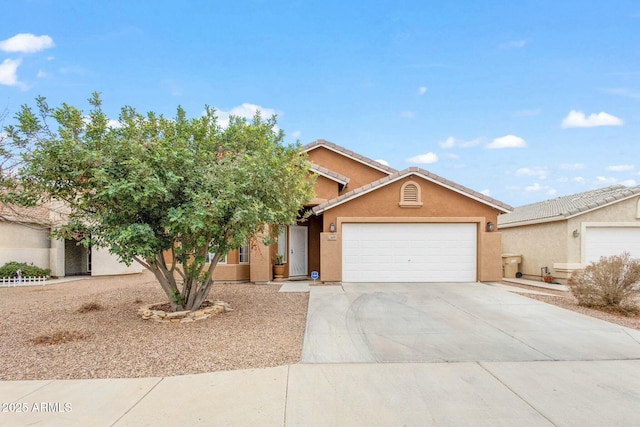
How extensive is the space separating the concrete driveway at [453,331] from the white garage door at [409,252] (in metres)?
2.74

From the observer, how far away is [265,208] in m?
7.88

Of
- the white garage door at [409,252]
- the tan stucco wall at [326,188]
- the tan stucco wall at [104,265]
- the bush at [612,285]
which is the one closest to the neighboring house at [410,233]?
the white garage door at [409,252]

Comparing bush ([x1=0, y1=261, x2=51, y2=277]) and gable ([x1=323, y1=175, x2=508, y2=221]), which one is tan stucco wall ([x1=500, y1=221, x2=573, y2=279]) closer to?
gable ([x1=323, y1=175, x2=508, y2=221])

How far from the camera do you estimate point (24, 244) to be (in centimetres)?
1758

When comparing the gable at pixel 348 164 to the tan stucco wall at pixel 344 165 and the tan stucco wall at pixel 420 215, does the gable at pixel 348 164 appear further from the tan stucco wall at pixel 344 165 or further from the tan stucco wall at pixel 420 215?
the tan stucco wall at pixel 420 215

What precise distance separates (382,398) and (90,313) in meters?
7.87

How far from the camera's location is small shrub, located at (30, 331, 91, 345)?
673 centimetres

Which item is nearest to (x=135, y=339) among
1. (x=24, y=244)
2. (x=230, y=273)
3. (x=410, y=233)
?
A: (x=230, y=273)

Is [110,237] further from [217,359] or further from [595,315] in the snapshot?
[595,315]

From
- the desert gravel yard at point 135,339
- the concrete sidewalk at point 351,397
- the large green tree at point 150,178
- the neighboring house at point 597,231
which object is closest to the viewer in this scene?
the concrete sidewalk at point 351,397

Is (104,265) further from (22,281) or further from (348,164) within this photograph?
(348,164)

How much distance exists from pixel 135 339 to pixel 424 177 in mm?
10706

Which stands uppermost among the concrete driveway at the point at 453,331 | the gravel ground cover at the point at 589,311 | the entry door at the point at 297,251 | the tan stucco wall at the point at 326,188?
the tan stucco wall at the point at 326,188

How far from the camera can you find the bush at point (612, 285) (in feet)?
31.9
